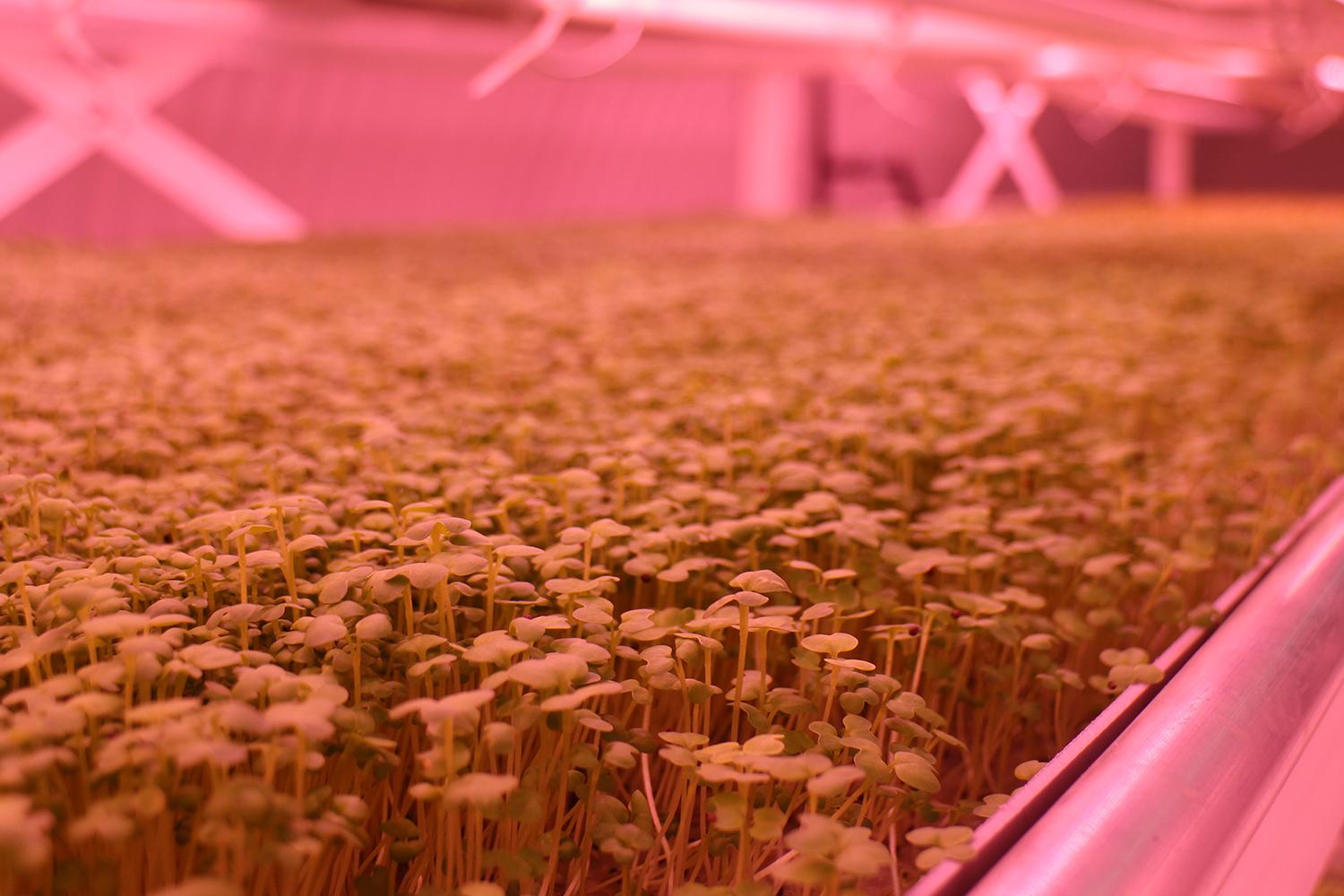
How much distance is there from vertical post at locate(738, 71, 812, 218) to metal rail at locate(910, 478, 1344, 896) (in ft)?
40.4

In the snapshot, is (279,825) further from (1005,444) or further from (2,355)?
(2,355)

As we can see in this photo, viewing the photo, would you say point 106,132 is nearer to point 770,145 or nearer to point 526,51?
point 526,51

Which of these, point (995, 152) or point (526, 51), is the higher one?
point (995, 152)

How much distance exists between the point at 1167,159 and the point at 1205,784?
978 inches

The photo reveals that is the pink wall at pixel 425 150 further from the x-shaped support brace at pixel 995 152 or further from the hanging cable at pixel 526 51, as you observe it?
the x-shaped support brace at pixel 995 152

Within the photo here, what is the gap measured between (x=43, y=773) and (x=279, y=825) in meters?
0.23

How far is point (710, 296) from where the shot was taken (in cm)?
489

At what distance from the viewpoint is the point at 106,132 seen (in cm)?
889

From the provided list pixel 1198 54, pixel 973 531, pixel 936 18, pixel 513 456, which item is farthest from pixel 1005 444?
pixel 1198 54

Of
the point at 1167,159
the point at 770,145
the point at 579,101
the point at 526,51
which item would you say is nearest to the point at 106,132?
the point at 579,101

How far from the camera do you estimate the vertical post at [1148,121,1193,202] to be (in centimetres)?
2289

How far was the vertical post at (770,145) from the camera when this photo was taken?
1342cm

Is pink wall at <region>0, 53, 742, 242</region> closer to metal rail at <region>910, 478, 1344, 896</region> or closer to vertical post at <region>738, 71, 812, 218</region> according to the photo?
vertical post at <region>738, 71, 812, 218</region>

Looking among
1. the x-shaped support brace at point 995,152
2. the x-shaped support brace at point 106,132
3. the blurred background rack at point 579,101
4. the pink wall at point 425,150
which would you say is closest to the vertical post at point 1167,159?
the blurred background rack at point 579,101
